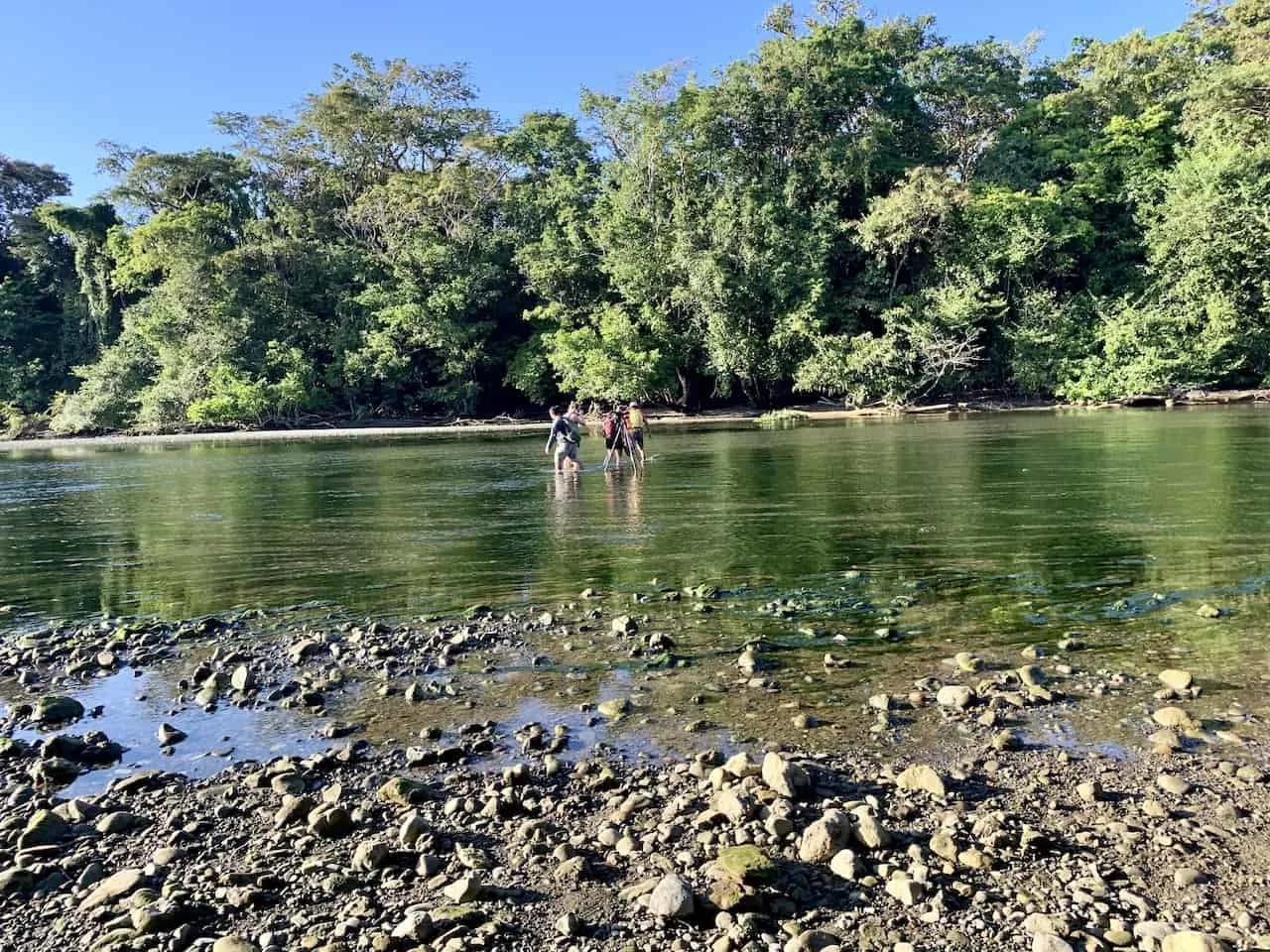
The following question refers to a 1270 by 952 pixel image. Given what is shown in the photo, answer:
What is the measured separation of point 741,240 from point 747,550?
3877 cm

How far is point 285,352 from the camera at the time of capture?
54.8 meters

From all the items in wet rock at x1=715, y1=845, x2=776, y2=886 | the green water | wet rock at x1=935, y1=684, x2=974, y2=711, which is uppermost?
the green water

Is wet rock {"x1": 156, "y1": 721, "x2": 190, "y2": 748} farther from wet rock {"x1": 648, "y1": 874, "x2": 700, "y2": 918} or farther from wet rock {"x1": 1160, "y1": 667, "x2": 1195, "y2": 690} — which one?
wet rock {"x1": 1160, "y1": 667, "x2": 1195, "y2": 690}

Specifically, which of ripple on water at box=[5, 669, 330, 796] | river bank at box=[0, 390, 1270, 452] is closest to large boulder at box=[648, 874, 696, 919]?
ripple on water at box=[5, 669, 330, 796]

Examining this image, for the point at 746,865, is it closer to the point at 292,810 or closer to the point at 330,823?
the point at 330,823

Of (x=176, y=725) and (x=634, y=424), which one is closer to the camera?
(x=176, y=725)

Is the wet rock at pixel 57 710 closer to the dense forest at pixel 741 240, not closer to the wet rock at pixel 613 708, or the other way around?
the wet rock at pixel 613 708

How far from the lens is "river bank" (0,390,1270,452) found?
142 feet

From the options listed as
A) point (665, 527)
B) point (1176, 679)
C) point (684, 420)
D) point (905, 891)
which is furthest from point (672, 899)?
point (684, 420)

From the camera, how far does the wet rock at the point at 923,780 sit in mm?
4555

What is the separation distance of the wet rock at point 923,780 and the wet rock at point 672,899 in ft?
5.22

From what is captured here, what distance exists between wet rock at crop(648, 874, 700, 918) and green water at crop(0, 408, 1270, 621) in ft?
19.4

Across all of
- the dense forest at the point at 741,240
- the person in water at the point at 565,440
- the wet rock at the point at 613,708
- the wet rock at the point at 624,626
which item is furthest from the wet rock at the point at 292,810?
the dense forest at the point at 741,240

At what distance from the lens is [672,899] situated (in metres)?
3.63
